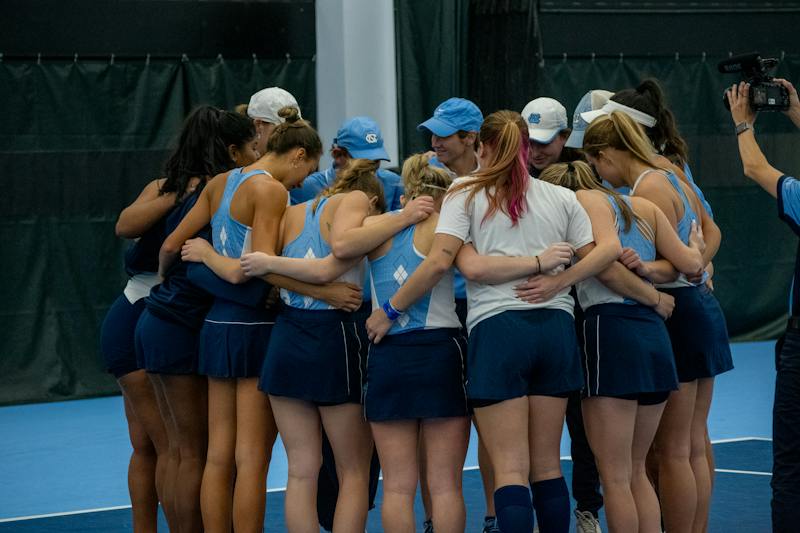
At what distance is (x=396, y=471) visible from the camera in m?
4.08

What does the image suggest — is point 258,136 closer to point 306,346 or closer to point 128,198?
point 306,346

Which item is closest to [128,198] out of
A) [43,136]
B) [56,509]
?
[43,136]

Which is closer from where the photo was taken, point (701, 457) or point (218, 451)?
point (218, 451)

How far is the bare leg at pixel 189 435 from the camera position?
4.52m

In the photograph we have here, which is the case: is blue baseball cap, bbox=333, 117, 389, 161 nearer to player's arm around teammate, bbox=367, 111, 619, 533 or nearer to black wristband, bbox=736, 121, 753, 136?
player's arm around teammate, bbox=367, 111, 619, 533

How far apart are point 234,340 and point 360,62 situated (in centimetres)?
456

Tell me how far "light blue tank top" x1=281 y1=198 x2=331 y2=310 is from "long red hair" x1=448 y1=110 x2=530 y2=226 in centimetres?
52

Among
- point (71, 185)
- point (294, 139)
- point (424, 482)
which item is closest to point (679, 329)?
point (424, 482)

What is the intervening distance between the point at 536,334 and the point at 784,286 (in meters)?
6.72

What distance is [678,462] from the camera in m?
4.44

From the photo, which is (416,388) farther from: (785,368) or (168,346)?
(785,368)

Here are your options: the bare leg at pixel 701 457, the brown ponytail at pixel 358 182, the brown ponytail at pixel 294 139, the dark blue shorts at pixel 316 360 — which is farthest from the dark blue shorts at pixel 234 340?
the bare leg at pixel 701 457

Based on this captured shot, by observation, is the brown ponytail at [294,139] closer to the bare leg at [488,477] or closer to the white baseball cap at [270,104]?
the white baseball cap at [270,104]

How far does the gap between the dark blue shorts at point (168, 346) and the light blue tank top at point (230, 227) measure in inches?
12.9
